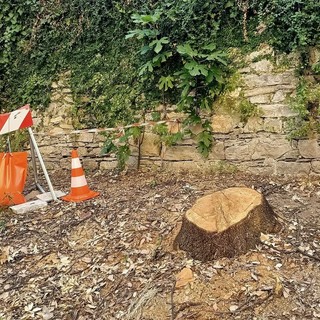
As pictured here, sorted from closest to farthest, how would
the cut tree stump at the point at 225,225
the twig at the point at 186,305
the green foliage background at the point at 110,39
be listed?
1. the twig at the point at 186,305
2. the cut tree stump at the point at 225,225
3. the green foliage background at the point at 110,39

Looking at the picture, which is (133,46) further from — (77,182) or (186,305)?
(186,305)

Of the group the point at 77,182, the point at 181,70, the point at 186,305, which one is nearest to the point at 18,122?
the point at 77,182

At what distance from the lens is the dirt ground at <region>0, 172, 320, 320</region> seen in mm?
2762

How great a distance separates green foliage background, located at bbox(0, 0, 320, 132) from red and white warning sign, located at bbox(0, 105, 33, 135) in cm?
119

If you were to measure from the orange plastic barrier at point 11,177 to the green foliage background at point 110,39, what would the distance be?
1.44m

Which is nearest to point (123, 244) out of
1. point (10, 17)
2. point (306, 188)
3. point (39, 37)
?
point (306, 188)

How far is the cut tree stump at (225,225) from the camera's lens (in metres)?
3.10

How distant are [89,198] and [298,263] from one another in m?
2.45

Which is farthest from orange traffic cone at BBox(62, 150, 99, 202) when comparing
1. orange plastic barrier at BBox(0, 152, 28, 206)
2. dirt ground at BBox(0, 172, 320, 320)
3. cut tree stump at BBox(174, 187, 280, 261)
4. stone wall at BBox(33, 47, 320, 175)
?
cut tree stump at BBox(174, 187, 280, 261)

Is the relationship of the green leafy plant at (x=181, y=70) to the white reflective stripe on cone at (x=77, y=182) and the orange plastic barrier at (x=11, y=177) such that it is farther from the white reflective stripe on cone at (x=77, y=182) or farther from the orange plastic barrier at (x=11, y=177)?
the orange plastic barrier at (x=11, y=177)

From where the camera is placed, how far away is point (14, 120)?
478 centimetres

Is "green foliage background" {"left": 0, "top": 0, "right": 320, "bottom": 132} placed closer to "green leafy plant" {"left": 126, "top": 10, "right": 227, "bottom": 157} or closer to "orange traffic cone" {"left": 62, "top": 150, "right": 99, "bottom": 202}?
"green leafy plant" {"left": 126, "top": 10, "right": 227, "bottom": 157}

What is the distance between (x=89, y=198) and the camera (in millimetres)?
4723

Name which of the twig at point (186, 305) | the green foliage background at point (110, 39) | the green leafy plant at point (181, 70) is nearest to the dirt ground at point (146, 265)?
the twig at point (186, 305)
